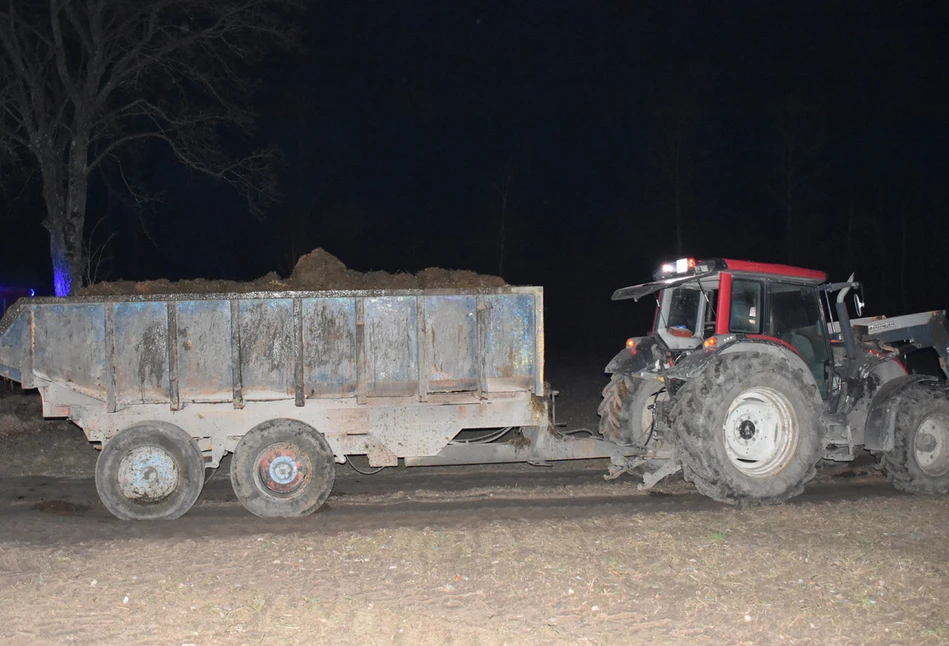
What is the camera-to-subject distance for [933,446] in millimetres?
8258

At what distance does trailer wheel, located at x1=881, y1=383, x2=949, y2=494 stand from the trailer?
4.01 meters

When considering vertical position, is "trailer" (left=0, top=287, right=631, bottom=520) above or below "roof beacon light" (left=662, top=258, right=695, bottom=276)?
below

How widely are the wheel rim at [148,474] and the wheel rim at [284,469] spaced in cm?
89

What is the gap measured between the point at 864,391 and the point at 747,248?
3185 centimetres

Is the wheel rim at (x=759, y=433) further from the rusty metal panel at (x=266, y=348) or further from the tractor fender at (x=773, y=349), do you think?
the rusty metal panel at (x=266, y=348)

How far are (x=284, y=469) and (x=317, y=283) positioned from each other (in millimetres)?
2065

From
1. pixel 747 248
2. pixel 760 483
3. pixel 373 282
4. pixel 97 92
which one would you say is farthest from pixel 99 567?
pixel 747 248

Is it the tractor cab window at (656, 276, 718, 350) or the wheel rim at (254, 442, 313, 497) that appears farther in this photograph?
the tractor cab window at (656, 276, 718, 350)

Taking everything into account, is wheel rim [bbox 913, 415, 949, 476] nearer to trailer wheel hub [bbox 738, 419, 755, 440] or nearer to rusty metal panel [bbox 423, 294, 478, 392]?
trailer wheel hub [bbox 738, 419, 755, 440]

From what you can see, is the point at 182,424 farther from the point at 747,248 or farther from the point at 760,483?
the point at 747,248

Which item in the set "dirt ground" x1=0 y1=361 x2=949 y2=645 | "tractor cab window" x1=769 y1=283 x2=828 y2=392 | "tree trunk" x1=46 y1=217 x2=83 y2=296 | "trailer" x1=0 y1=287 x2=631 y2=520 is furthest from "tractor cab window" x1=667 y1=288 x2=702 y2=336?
"tree trunk" x1=46 y1=217 x2=83 y2=296

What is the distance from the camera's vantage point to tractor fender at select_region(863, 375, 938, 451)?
26.2ft

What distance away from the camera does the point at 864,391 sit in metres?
8.32

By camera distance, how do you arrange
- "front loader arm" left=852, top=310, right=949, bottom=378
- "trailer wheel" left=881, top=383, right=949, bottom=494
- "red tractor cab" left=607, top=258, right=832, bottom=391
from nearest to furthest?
"red tractor cab" left=607, top=258, right=832, bottom=391
"trailer wheel" left=881, top=383, right=949, bottom=494
"front loader arm" left=852, top=310, right=949, bottom=378
